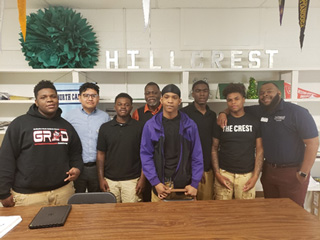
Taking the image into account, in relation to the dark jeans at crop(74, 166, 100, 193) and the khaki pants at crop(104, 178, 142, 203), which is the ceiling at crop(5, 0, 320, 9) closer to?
the dark jeans at crop(74, 166, 100, 193)

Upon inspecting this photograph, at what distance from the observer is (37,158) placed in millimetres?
1718

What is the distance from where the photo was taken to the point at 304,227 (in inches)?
45.4

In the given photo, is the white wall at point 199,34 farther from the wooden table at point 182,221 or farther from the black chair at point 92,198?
the wooden table at point 182,221

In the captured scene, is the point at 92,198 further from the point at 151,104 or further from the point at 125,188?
the point at 151,104

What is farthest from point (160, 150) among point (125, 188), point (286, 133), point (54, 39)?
point (54, 39)

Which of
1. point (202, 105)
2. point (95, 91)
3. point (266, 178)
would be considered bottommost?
point (266, 178)

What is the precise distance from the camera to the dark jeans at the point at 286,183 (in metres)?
2.09

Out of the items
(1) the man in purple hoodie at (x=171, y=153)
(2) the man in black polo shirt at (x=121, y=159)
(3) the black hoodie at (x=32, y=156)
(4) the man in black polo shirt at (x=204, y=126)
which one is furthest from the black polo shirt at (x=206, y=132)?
(3) the black hoodie at (x=32, y=156)

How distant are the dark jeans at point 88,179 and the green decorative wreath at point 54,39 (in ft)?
4.57

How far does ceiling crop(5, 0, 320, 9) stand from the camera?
294cm

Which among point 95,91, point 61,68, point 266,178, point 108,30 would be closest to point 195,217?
point 266,178

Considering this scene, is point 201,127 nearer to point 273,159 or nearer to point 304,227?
point 273,159

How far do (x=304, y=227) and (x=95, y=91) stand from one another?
1.94 m

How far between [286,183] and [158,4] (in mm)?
2663
